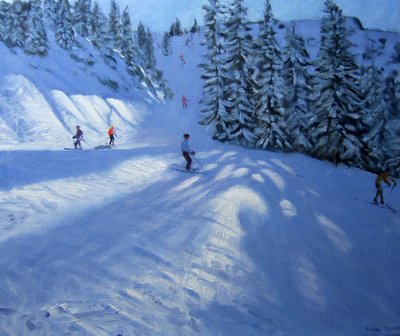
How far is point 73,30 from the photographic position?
163ft

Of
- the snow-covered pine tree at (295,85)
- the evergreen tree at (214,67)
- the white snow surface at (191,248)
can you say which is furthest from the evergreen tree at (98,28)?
the white snow surface at (191,248)

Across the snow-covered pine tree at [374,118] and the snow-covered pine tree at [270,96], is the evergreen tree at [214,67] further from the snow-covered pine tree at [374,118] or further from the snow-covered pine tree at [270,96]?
the snow-covered pine tree at [374,118]

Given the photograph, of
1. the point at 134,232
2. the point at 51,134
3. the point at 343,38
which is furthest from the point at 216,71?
the point at 134,232

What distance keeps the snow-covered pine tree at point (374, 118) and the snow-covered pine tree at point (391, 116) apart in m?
0.26

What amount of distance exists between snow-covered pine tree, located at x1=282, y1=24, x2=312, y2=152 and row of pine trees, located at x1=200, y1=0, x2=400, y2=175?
7 cm

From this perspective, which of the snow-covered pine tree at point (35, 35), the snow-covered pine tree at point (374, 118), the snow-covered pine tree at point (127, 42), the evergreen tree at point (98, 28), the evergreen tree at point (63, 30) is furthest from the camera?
the snow-covered pine tree at point (127, 42)

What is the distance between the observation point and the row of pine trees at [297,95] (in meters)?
20.5

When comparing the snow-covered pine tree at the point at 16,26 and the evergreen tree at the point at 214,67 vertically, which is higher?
the snow-covered pine tree at the point at 16,26

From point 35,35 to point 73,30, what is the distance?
10.7m

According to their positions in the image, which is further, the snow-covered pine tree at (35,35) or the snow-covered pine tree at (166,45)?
the snow-covered pine tree at (166,45)

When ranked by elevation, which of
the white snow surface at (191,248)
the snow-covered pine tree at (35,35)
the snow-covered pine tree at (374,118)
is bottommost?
the white snow surface at (191,248)

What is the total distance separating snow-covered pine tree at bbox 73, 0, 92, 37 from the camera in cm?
6203

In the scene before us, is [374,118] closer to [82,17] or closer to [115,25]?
[115,25]
